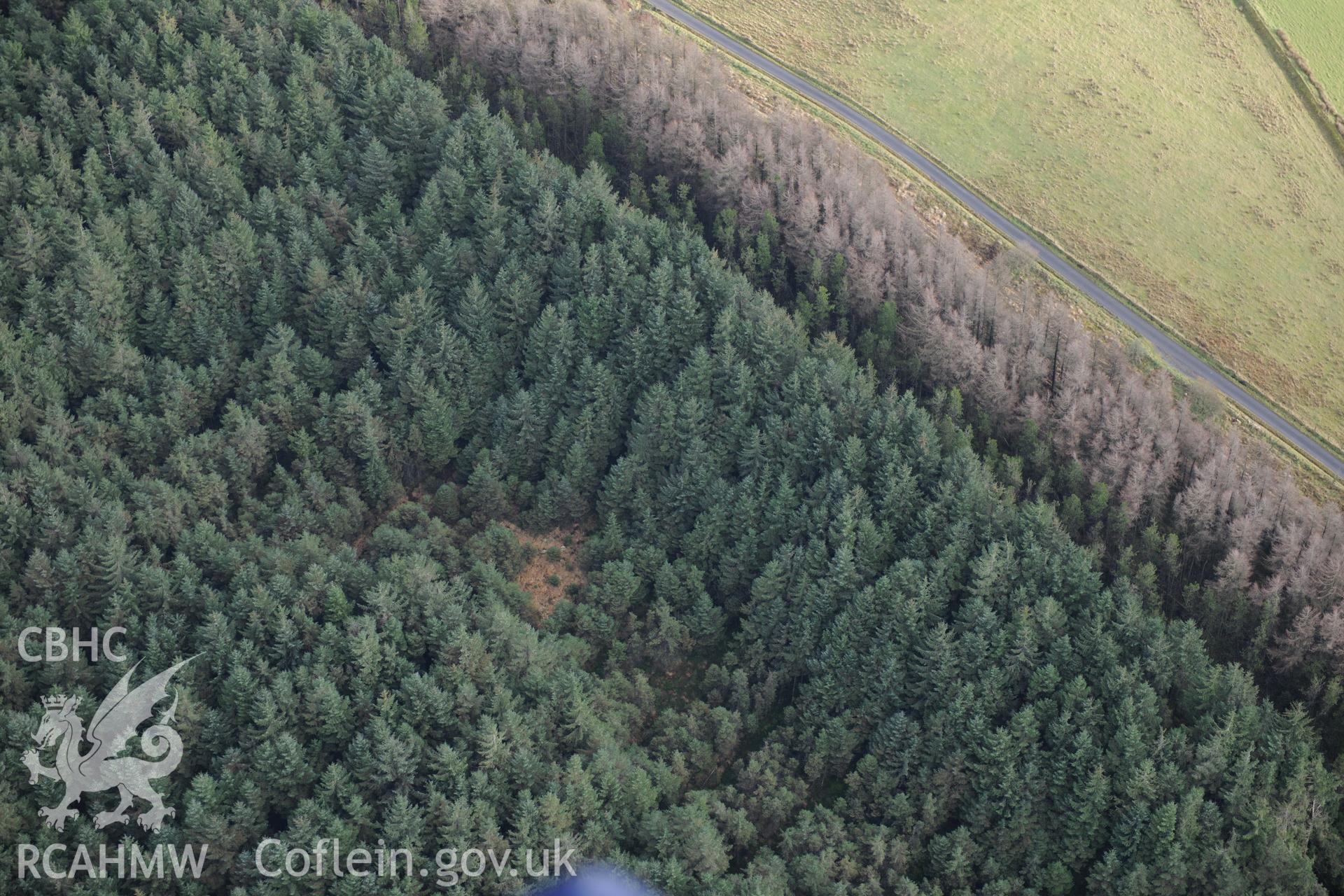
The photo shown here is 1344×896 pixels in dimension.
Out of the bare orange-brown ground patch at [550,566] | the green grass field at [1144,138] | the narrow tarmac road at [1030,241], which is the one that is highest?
the green grass field at [1144,138]

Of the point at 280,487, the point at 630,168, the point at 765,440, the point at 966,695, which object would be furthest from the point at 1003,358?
the point at 280,487

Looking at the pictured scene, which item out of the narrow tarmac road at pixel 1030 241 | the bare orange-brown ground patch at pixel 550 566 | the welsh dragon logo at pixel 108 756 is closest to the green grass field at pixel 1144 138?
the narrow tarmac road at pixel 1030 241

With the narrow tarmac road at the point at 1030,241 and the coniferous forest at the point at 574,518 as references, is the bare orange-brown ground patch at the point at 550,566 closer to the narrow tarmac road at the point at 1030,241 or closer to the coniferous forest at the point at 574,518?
the coniferous forest at the point at 574,518

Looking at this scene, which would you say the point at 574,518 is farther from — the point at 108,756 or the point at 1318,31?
the point at 1318,31

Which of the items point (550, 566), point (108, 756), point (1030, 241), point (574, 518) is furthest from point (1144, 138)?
point (108, 756)

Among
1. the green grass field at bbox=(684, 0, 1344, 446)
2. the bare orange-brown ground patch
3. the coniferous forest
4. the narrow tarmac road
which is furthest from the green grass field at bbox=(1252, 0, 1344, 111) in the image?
the bare orange-brown ground patch

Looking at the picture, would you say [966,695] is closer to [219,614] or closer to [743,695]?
[743,695]
